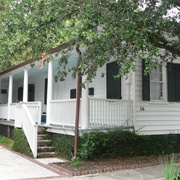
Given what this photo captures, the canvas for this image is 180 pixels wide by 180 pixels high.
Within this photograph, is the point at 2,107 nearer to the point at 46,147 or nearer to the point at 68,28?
the point at 46,147

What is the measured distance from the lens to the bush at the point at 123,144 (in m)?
8.44

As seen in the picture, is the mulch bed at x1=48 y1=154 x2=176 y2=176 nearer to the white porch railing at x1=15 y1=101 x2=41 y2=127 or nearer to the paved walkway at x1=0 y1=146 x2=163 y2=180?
the paved walkway at x1=0 y1=146 x2=163 y2=180

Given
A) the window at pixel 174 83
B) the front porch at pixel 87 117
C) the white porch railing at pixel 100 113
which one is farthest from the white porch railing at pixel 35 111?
the window at pixel 174 83

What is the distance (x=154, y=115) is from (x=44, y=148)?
14.9 feet

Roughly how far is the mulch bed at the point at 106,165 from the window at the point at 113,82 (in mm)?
2471

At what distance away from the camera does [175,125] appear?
10.8 metres

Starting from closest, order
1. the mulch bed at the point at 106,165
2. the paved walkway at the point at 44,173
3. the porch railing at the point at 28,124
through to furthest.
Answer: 1. the paved walkway at the point at 44,173
2. the mulch bed at the point at 106,165
3. the porch railing at the point at 28,124

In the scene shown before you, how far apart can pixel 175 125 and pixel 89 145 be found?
4.40m

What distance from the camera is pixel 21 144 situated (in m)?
10.6

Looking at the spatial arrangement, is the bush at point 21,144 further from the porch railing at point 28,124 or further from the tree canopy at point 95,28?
the tree canopy at point 95,28

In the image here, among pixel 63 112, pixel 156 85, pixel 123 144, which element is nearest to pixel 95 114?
pixel 63 112

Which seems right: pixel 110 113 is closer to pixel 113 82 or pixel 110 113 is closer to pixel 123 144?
pixel 123 144

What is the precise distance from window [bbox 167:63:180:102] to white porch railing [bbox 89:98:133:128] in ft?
6.70

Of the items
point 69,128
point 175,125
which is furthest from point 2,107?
point 175,125
